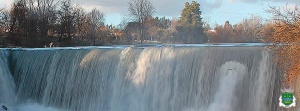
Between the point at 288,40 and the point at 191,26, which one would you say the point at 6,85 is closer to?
the point at 288,40

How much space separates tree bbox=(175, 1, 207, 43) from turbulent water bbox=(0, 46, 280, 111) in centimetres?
2325

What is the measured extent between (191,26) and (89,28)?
1000 cm

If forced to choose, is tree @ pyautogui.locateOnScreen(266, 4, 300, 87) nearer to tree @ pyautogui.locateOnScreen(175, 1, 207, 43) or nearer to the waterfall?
the waterfall

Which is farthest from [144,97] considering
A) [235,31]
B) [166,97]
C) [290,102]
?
[235,31]

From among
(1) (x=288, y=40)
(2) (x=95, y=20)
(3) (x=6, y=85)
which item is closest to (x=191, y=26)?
(2) (x=95, y=20)

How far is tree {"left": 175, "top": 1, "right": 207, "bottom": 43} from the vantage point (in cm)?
4528

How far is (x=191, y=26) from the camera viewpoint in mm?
47500

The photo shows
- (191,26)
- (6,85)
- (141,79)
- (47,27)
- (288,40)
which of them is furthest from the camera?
(191,26)

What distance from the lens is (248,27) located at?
1964 inches

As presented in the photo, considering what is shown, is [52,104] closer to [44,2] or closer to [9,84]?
[9,84]

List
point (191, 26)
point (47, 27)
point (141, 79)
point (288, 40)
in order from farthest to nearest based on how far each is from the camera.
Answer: point (191, 26) → point (47, 27) → point (141, 79) → point (288, 40)

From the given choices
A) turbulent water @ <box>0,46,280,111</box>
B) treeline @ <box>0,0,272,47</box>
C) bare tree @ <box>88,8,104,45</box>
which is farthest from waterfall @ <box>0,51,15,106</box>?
bare tree @ <box>88,8,104,45</box>

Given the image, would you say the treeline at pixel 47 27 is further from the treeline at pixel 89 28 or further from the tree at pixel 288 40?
the tree at pixel 288 40

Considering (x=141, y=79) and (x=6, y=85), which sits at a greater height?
(x=141, y=79)
